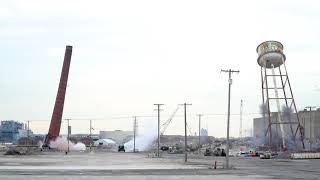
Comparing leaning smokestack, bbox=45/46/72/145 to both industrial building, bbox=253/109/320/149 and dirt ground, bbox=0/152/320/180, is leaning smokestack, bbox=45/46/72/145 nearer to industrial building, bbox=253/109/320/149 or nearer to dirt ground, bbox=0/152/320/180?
industrial building, bbox=253/109/320/149

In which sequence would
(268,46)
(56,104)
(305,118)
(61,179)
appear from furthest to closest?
(305,118) → (56,104) → (268,46) → (61,179)

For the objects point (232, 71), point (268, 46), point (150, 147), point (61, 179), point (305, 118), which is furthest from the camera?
point (150, 147)

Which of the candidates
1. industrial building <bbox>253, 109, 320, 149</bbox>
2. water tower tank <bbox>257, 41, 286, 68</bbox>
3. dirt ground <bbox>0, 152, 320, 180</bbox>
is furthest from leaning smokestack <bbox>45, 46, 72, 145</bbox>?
dirt ground <bbox>0, 152, 320, 180</bbox>

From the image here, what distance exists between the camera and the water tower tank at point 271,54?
121 meters

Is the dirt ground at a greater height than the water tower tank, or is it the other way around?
the water tower tank

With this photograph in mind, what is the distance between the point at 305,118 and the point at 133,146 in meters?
55.1

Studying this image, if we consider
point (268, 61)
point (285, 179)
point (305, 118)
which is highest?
point (268, 61)

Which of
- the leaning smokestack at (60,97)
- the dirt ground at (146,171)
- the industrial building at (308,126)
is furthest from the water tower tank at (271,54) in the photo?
the dirt ground at (146,171)

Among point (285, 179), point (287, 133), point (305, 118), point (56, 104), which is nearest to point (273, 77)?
point (287, 133)

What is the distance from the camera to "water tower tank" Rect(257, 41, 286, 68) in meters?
121

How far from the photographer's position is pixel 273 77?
126 metres

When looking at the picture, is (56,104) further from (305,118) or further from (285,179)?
(285,179)

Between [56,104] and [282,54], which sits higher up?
[282,54]

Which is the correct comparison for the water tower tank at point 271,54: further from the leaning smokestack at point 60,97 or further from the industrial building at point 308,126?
the leaning smokestack at point 60,97
